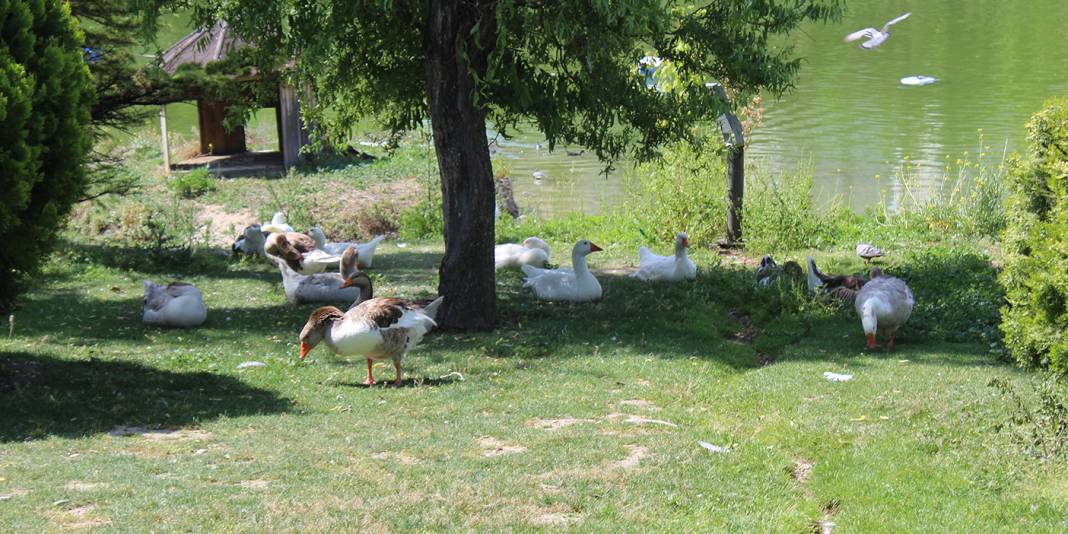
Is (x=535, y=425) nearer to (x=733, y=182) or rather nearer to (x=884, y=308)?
(x=884, y=308)

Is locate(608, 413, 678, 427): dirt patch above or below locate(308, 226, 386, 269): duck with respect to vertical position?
below

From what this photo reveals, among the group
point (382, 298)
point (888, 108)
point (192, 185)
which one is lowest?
point (382, 298)

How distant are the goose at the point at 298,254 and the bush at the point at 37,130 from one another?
6.29 metres

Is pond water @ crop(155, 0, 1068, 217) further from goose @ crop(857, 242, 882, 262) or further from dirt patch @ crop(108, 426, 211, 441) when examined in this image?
dirt patch @ crop(108, 426, 211, 441)

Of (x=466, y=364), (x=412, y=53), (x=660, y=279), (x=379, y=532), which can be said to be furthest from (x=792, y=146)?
(x=379, y=532)

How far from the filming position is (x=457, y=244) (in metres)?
13.0

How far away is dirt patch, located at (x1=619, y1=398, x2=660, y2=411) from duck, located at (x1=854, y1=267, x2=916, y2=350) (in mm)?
3154

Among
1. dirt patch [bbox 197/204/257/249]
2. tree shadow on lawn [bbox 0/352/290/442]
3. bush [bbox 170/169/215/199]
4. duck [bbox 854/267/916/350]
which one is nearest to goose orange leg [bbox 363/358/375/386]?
tree shadow on lawn [bbox 0/352/290/442]

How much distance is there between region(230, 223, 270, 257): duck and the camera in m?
18.0

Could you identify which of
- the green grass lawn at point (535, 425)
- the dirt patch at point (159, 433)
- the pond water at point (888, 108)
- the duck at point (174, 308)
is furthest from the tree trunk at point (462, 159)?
the pond water at point (888, 108)

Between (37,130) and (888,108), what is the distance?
29306 mm

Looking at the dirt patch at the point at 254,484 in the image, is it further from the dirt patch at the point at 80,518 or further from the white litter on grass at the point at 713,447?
the white litter on grass at the point at 713,447

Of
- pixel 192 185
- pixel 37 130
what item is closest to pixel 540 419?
pixel 37 130

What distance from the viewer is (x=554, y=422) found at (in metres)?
9.12
